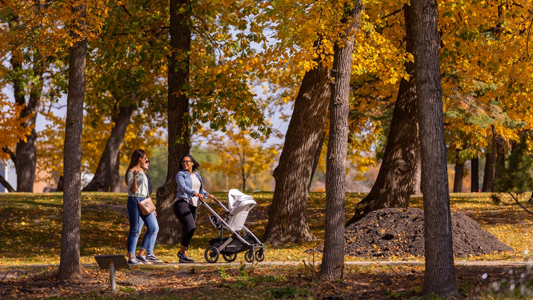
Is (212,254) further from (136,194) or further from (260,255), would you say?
(136,194)

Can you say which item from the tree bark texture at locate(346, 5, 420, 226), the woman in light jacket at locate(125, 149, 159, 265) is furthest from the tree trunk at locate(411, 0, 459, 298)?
the tree bark texture at locate(346, 5, 420, 226)

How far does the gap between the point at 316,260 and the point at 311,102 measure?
467 cm

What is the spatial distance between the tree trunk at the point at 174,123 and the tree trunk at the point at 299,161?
243 cm

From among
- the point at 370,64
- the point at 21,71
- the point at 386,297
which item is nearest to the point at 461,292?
the point at 386,297

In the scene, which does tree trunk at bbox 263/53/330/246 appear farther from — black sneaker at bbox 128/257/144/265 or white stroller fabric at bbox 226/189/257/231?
black sneaker at bbox 128/257/144/265

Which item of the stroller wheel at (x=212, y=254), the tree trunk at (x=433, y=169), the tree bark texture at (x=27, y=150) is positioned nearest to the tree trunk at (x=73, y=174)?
the stroller wheel at (x=212, y=254)

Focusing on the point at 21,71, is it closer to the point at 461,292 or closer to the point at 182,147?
the point at 182,147

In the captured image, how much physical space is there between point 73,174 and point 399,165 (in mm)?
9525

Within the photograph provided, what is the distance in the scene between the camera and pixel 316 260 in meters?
11.8

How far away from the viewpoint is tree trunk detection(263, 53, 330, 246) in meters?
15.2

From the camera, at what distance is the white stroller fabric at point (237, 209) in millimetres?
11461

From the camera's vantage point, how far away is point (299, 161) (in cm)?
1531

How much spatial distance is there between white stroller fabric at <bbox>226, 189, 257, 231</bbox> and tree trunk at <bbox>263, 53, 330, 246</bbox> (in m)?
3.86

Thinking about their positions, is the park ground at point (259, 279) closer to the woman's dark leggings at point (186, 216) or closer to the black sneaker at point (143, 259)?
the black sneaker at point (143, 259)
